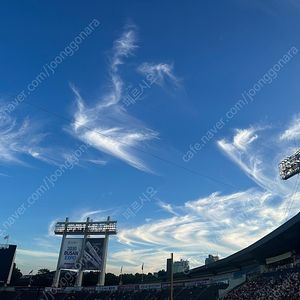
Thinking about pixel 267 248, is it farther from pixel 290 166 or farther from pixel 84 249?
pixel 84 249

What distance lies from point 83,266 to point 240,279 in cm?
2758

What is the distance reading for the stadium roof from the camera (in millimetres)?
30205

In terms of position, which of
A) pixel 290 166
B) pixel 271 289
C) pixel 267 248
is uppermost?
pixel 290 166

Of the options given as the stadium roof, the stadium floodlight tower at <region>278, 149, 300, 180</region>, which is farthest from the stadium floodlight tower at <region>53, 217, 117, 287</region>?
the stadium floodlight tower at <region>278, 149, 300, 180</region>

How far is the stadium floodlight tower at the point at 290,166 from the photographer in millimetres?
30812

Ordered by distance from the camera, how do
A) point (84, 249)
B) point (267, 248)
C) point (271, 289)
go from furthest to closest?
point (84, 249) < point (267, 248) < point (271, 289)

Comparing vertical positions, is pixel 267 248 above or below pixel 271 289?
above

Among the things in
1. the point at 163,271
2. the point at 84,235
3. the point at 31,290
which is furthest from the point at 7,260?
the point at 163,271

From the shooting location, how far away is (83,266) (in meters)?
52.9

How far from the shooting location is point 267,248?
38.4 m

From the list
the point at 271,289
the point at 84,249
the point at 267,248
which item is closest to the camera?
the point at 271,289

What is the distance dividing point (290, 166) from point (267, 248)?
13.0 meters

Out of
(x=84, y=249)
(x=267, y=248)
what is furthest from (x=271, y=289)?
(x=84, y=249)

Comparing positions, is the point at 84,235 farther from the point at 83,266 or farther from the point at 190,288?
the point at 190,288
